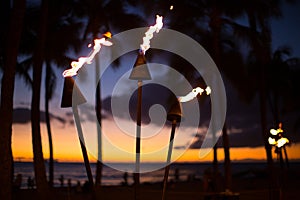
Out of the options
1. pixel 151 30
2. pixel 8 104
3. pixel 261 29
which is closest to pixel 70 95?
pixel 151 30

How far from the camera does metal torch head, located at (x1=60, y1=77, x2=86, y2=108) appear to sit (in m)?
5.46

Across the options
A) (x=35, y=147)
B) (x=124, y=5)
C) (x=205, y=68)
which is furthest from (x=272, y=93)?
(x=35, y=147)

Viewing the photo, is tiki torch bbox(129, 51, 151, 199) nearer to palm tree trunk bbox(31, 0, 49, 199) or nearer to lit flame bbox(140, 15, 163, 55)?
lit flame bbox(140, 15, 163, 55)

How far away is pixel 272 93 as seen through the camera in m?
28.4

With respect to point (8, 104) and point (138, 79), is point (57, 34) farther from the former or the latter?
point (138, 79)

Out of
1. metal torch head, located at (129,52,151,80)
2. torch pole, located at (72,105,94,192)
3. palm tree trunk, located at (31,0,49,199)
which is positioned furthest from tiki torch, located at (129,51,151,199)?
palm tree trunk, located at (31,0,49,199)

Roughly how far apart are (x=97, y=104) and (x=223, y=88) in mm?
5589

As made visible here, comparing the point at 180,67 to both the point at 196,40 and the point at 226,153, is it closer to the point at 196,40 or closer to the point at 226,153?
the point at 196,40

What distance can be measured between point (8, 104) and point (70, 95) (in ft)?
16.7

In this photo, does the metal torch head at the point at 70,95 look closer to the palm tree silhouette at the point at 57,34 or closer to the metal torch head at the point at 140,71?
the metal torch head at the point at 140,71

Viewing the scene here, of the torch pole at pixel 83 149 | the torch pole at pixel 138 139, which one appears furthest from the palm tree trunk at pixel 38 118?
the torch pole at pixel 83 149

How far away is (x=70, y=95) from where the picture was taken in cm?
547

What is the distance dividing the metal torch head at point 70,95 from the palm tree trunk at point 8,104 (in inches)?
191

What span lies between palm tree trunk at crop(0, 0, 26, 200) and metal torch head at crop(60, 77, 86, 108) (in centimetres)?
484
